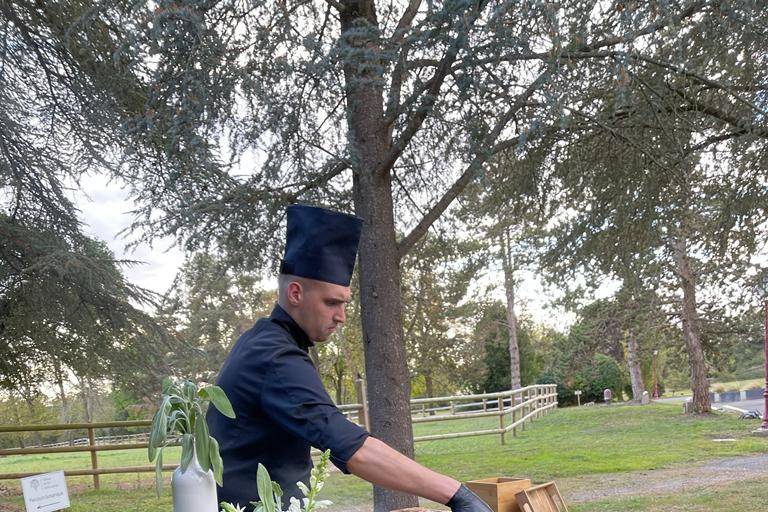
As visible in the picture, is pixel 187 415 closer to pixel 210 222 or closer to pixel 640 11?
pixel 640 11

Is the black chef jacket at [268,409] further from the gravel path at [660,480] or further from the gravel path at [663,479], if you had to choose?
the gravel path at [663,479]

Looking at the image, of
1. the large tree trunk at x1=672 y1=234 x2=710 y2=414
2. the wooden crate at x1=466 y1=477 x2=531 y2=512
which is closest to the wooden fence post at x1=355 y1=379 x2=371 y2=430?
the large tree trunk at x1=672 y1=234 x2=710 y2=414

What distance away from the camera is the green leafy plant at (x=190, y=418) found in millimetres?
1381

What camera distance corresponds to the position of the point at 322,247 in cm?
197

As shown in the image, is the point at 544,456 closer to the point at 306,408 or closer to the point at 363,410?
the point at 363,410

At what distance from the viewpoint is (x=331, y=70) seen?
17.1 ft

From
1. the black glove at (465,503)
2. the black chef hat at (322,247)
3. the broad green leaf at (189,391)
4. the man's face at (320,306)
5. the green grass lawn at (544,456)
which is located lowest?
the green grass lawn at (544,456)

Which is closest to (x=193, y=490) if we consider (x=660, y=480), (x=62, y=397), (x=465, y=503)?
(x=465, y=503)

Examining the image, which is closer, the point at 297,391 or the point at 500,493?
the point at 297,391

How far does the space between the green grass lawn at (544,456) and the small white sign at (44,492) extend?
2516mm

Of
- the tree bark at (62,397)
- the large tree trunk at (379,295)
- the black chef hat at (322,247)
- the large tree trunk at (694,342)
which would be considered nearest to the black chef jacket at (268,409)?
the black chef hat at (322,247)

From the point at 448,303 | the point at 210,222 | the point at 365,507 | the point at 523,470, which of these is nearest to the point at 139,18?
the point at 210,222

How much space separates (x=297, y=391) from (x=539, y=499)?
1344mm

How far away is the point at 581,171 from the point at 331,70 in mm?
2933
